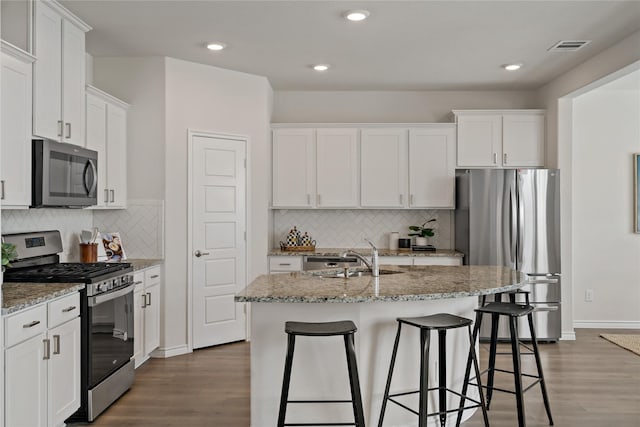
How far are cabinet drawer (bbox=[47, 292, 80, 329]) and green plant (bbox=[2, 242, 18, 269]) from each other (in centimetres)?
45

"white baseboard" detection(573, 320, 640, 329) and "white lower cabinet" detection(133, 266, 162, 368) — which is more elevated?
"white lower cabinet" detection(133, 266, 162, 368)

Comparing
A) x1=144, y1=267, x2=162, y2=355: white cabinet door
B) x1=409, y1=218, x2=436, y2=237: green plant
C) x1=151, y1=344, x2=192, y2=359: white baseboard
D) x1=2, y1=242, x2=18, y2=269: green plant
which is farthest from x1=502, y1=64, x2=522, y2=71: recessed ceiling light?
x1=2, y1=242, x2=18, y2=269: green plant

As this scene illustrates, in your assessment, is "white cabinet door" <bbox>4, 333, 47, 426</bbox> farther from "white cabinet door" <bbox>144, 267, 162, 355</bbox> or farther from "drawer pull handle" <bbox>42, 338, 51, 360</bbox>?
"white cabinet door" <bbox>144, 267, 162, 355</bbox>

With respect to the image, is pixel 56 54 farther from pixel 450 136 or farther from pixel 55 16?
pixel 450 136

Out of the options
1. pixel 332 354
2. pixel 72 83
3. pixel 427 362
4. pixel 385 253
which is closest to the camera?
pixel 427 362

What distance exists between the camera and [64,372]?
10.1 feet

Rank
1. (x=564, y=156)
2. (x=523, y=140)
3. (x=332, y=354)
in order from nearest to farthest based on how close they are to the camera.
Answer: (x=332, y=354), (x=564, y=156), (x=523, y=140)

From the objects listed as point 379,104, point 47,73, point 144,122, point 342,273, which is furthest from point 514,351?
point 379,104

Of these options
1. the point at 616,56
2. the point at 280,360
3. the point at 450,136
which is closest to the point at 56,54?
the point at 280,360

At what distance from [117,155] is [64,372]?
2.25m

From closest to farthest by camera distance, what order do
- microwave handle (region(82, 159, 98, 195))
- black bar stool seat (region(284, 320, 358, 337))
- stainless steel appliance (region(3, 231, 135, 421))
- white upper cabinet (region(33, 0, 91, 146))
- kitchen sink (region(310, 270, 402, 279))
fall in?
black bar stool seat (region(284, 320, 358, 337)) → stainless steel appliance (region(3, 231, 135, 421)) → white upper cabinet (region(33, 0, 91, 146)) → kitchen sink (region(310, 270, 402, 279)) → microwave handle (region(82, 159, 98, 195))

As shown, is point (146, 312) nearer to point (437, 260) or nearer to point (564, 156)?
point (437, 260)

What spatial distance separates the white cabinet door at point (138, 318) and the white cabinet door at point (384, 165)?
268cm

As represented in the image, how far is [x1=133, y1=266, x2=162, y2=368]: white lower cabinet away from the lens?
14.3 feet
